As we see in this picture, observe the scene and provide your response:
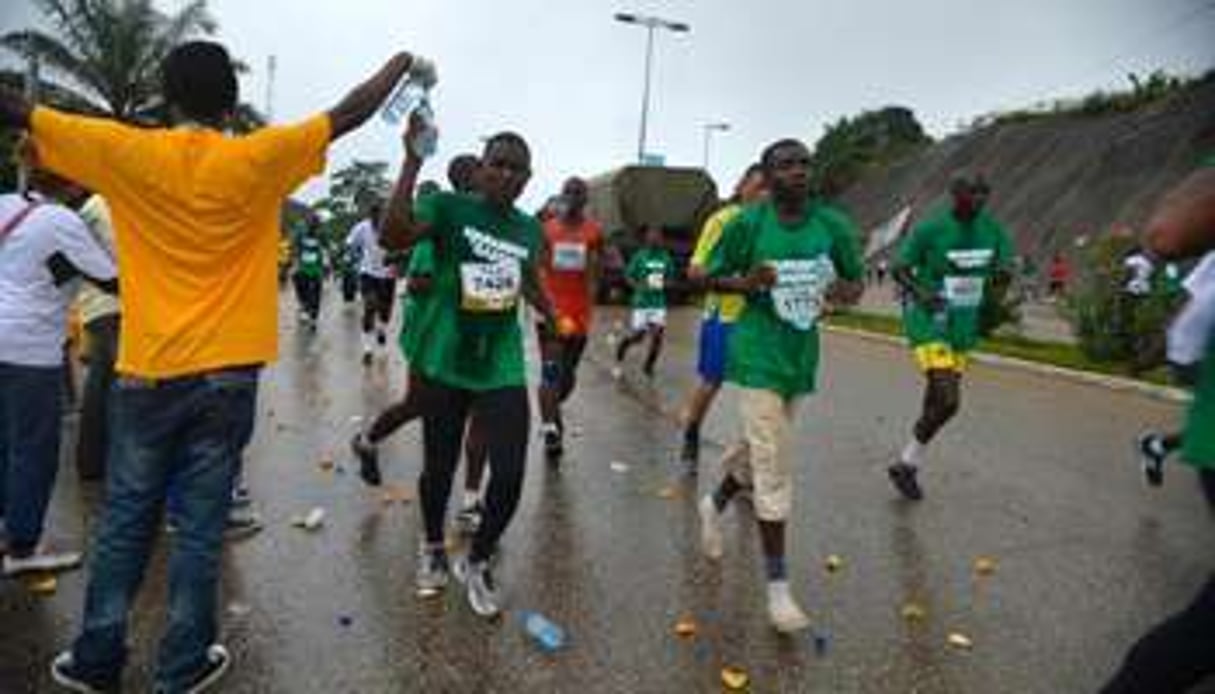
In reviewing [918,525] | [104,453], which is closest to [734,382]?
[918,525]

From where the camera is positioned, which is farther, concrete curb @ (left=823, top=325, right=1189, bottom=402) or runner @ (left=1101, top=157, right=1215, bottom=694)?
concrete curb @ (left=823, top=325, right=1189, bottom=402)

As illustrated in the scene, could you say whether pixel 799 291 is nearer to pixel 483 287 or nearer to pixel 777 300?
pixel 777 300

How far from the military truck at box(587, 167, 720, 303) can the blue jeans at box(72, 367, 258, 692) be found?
27.7m

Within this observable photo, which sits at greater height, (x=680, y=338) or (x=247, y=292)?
(x=247, y=292)

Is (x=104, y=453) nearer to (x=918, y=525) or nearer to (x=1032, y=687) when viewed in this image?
(x=918, y=525)

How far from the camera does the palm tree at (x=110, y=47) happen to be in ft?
110

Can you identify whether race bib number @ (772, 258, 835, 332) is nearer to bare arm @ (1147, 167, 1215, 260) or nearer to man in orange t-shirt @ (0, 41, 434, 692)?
man in orange t-shirt @ (0, 41, 434, 692)

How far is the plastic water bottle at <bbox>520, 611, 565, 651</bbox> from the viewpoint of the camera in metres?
5.11

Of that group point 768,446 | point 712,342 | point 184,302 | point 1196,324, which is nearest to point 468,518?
point 768,446

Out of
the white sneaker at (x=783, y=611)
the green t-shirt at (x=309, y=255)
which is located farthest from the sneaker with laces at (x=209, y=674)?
the green t-shirt at (x=309, y=255)

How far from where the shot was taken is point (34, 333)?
5523 mm

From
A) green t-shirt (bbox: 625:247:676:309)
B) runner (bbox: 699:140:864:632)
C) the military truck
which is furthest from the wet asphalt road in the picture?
the military truck

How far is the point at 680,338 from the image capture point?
22500 mm

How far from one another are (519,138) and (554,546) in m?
2.02
